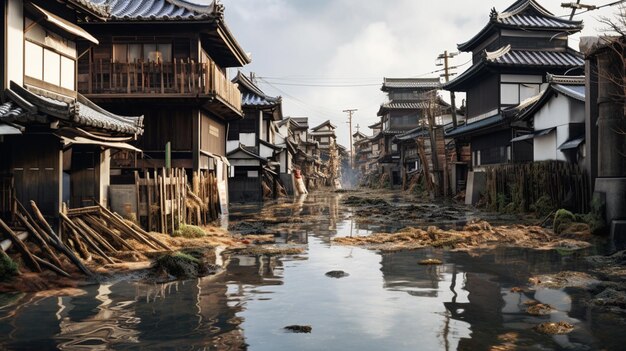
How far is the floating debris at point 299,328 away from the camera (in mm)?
7088

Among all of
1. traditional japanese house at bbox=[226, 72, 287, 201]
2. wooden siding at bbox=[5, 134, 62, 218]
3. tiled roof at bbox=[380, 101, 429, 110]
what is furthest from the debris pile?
tiled roof at bbox=[380, 101, 429, 110]

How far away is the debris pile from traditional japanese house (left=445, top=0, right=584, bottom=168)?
51.7 ft

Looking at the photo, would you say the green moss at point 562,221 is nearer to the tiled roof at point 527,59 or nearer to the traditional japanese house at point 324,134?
the tiled roof at point 527,59

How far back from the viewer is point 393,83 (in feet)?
266

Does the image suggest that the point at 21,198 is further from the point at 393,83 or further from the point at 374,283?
the point at 393,83

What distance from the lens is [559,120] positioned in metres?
24.4

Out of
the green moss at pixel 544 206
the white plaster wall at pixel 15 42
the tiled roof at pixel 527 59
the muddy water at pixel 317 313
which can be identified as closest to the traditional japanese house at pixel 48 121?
the white plaster wall at pixel 15 42

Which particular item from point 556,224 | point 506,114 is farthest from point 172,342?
point 506,114

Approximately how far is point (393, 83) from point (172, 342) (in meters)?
77.6

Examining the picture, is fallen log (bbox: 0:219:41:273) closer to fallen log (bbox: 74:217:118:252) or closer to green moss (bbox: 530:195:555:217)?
fallen log (bbox: 74:217:118:252)

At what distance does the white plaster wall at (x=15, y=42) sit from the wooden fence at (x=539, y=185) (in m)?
18.4

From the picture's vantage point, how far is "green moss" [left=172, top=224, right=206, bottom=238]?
55.0ft

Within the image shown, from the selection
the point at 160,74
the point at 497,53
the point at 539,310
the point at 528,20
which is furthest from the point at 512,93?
the point at 539,310

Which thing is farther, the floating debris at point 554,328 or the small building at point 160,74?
the small building at point 160,74
